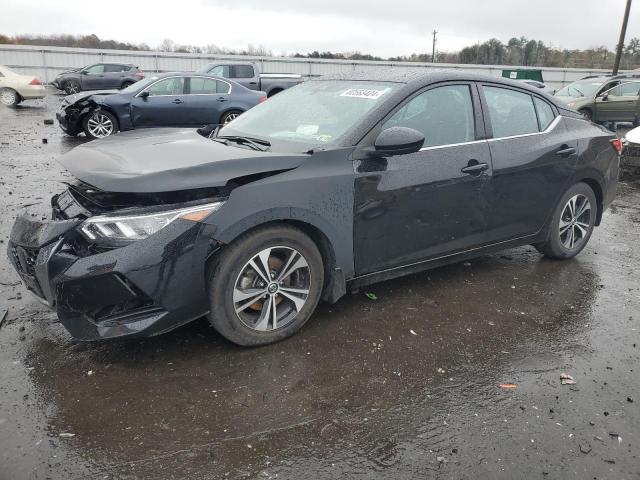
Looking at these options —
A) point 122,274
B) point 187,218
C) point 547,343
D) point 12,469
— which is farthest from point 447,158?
point 12,469

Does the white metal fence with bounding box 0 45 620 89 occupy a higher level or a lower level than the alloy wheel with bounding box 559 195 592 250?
higher

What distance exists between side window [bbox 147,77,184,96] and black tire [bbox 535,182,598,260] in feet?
32.2

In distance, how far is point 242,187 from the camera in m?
3.13

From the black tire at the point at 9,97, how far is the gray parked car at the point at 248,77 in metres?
6.89

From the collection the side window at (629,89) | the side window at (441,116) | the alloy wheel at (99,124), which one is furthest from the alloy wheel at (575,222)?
the side window at (629,89)

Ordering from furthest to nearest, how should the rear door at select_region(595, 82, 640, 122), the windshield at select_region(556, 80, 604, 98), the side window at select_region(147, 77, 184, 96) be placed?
the windshield at select_region(556, 80, 604, 98), the rear door at select_region(595, 82, 640, 122), the side window at select_region(147, 77, 184, 96)

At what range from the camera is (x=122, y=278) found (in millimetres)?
2832

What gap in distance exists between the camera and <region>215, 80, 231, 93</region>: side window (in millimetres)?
12878

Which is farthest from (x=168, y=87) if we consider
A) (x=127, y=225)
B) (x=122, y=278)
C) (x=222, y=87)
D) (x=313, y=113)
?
(x=122, y=278)

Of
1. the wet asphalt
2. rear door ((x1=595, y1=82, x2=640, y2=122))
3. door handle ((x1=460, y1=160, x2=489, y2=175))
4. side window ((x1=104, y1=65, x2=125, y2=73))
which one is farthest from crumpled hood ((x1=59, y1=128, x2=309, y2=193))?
side window ((x1=104, y1=65, x2=125, y2=73))

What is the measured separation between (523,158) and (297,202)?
2223 mm

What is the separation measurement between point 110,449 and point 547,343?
284 centimetres

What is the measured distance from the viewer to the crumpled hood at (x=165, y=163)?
295 centimetres

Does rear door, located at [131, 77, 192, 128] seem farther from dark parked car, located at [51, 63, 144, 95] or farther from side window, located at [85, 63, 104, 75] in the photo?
side window, located at [85, 63, 104, 75]
